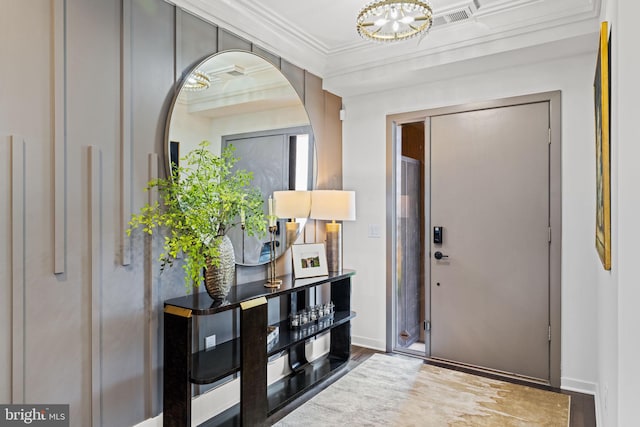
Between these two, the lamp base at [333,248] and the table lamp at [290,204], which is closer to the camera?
the table lamp at [290,204]

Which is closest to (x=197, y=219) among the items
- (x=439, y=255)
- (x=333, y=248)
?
(x=333, y=248)

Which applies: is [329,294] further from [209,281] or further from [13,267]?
[13,267]

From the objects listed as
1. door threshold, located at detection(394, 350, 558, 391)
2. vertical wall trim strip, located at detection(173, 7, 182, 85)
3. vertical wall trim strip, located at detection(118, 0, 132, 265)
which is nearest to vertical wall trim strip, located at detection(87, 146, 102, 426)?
vertical wall trim strip, located at detection(118, 0, 132, 265)

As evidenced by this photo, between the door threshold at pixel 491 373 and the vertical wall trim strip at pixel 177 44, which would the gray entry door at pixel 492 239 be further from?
the vertical wall trim strip at pixel 177 44

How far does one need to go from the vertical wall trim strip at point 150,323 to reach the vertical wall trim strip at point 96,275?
25 cm

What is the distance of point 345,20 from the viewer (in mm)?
2908

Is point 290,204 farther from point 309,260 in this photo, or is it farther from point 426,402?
point 426,402

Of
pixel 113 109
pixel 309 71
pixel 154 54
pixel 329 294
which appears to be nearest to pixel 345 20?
pixel 309 71

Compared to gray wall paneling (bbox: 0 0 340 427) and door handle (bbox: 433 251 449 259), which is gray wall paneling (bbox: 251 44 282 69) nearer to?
gray wall paneling (bbox: 0 0 340 427)

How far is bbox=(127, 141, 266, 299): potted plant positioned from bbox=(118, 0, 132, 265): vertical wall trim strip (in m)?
0.06

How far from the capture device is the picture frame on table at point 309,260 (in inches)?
119

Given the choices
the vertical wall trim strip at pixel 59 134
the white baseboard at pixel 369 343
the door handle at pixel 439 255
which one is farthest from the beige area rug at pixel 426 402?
the vertical wall trim strip at pixel 59 134

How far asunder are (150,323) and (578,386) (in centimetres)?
290

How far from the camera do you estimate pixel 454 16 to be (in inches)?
110
